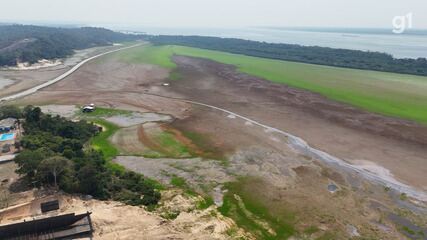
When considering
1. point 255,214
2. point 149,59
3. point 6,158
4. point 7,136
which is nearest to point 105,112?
point 7,136

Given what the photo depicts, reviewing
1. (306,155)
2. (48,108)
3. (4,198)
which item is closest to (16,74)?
(48,108)

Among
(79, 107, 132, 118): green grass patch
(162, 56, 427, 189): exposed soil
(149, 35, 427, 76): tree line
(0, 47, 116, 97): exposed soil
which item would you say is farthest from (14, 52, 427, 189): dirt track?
(149, 35, 427, 76): tree line

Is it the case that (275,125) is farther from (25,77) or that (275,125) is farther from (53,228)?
(25,77)

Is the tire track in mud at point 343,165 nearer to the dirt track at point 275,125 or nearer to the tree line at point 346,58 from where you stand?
the dirt track at point 275,125

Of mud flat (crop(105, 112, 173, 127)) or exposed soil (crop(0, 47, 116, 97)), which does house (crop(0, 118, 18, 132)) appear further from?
exposed soil (crop(0, 47, 116, 97))

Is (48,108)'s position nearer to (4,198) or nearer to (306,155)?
(4,198)

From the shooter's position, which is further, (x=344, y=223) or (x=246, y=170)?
(x=246, y=170)

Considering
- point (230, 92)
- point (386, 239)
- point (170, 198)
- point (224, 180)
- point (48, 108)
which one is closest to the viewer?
point (386, 239)
